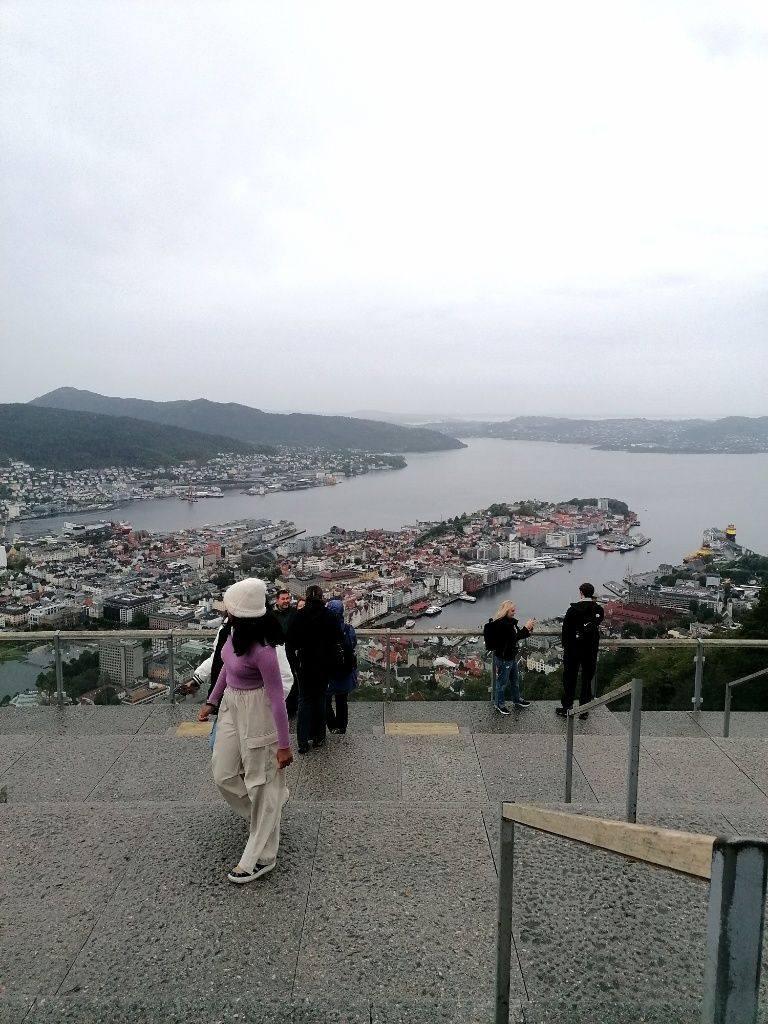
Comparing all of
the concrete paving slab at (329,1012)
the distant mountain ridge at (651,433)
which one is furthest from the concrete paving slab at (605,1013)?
the distant mountain ridge at (651,433)

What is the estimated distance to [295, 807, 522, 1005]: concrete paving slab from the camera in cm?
268

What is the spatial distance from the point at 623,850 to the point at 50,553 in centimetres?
2825

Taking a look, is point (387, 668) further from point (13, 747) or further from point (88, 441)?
point (88, 441)

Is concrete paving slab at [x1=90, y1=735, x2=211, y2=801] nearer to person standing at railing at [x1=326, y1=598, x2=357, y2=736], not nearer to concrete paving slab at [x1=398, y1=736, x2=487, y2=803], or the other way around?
person standing at railing at [x1=326, y1=598, x2=357, y2=736]

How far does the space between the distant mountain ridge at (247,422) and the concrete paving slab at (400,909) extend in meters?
84.6

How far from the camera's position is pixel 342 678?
5.79 meters

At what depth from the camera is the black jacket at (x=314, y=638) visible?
5453mm

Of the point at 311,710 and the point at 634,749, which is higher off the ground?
the point at 634,749

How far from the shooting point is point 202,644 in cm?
689

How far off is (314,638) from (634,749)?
2353mm

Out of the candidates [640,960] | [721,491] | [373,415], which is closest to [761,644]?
[640,960]

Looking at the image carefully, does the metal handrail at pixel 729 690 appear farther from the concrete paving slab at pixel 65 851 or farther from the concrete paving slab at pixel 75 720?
the concrete paving slab at pixel 75 720

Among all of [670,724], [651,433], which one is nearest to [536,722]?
[670,724]

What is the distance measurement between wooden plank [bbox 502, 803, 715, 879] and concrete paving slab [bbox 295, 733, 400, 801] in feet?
9.73
